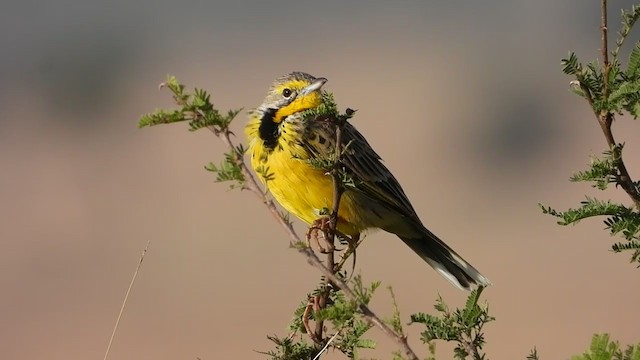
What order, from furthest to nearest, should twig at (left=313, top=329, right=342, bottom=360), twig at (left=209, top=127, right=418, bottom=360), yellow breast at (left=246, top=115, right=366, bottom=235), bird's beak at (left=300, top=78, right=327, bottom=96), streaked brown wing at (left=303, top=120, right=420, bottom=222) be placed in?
bird's beak at (left=300, top=78, right=327, bottom=96) < streaked brown wing at (left=303, top=120, right=420, bottom=222) < yellow breast at (left=246, top=115, right=366, bottom=235) < twig at (left=313, top=329, right=342, bottom=360) < twig at (left=209, top=127, right=418, bottom=360)

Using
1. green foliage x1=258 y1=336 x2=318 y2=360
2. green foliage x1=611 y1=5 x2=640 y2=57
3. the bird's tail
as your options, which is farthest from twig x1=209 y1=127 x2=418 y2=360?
the bird's tail

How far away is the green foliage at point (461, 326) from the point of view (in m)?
2.27

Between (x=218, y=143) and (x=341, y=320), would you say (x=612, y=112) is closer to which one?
(x=341, y=320)

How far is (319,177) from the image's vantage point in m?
3.64

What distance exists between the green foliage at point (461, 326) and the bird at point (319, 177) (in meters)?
1.29

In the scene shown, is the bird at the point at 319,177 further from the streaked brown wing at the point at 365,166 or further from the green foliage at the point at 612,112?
the green foliage at the point at 612,112

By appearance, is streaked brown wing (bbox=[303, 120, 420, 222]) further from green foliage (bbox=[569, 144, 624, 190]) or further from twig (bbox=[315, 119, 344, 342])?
green foliage (bbox=[569, 144, 624, 190])

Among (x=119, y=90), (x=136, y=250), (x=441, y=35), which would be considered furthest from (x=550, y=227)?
(x=119, y=90)

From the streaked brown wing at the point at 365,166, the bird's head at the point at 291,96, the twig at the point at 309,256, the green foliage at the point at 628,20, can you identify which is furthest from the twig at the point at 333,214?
the bird's head at the point at 291,96

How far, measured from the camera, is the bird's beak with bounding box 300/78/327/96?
398 cm

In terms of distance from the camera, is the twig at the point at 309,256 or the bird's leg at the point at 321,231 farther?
the bird's leg at the point at 321,231

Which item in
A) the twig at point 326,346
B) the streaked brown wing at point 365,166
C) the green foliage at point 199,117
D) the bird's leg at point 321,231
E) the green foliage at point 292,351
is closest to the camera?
the green foliage at point 199,117

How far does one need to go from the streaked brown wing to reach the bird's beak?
0.52 ft

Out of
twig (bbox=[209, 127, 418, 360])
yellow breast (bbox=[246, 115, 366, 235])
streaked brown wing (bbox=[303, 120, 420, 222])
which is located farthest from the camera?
streaked brown wing (bbox=[303, 120, 420, 222])
